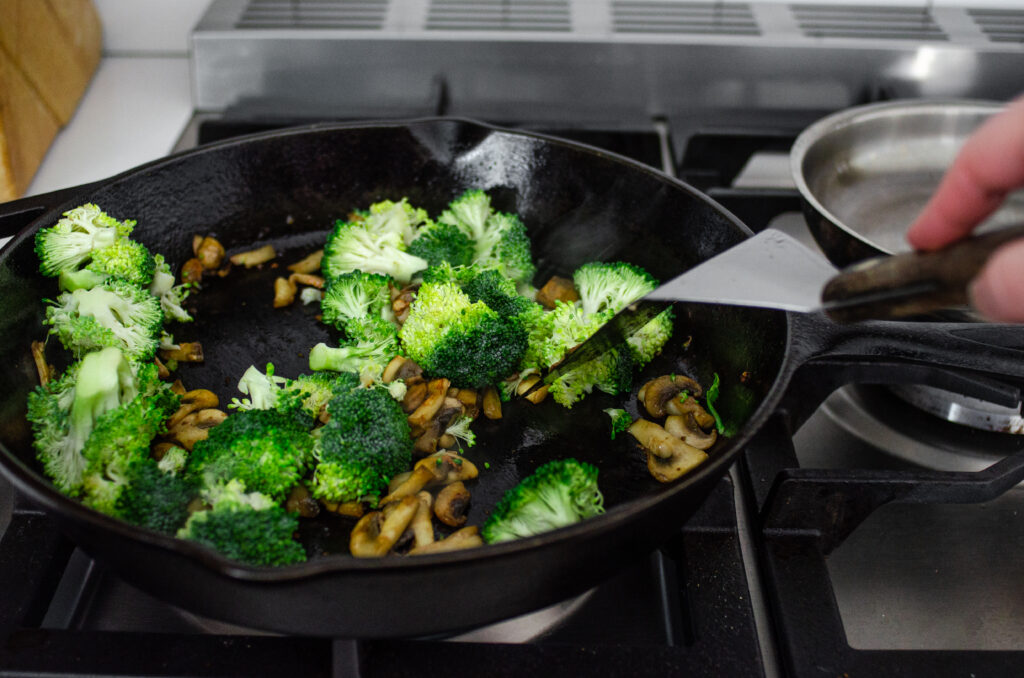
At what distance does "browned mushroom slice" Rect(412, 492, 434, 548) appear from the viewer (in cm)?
104

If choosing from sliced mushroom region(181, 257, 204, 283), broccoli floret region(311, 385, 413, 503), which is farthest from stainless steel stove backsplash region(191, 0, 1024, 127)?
broccoli floret region(311, 385, 413, 503)

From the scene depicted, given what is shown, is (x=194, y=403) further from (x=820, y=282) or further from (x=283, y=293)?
(x=820, y=282)

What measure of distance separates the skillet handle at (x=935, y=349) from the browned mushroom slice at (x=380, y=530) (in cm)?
53

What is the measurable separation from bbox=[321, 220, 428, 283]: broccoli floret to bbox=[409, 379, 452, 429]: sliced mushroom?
0.27 meters

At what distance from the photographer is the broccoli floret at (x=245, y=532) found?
923 mm

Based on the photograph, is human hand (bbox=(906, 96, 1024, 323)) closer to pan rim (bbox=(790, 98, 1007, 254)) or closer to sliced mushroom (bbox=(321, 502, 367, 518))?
pan rim (bbox=(790, 98, 1007, 254))

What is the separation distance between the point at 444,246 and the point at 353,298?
7.7 inches

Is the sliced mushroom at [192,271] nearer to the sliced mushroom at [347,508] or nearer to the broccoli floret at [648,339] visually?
the sliced mushroom at [347,508]

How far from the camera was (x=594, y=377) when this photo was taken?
50.3 inches

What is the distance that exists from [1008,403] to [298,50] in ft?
5.22

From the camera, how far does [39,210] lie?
128 cm

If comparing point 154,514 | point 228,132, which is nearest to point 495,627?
point 154,514

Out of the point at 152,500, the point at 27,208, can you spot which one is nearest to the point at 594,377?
the point at 152,500

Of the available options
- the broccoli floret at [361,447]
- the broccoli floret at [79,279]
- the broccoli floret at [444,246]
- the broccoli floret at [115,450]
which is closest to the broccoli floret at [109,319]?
the broccoli floret at [79,279]
